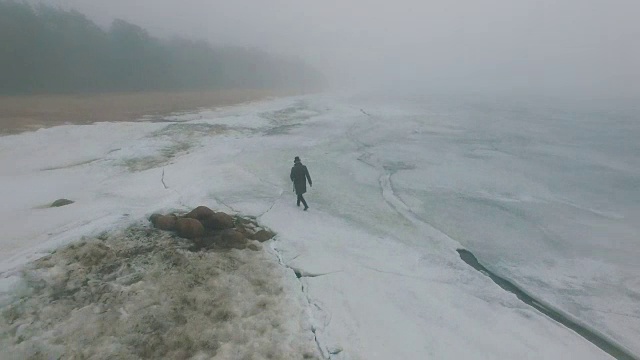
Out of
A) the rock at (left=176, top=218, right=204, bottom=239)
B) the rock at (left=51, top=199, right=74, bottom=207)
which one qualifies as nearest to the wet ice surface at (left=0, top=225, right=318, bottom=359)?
the rock at (left=176, top=218, right=204, bottom=239)

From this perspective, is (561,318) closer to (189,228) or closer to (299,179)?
(299,179)

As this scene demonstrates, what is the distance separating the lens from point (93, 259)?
6.77 metres

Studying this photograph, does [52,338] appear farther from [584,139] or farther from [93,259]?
[584,139]

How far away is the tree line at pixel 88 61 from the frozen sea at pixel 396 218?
3771 cm

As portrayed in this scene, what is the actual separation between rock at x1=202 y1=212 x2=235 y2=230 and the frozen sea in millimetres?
1164

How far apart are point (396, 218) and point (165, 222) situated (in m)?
5.69

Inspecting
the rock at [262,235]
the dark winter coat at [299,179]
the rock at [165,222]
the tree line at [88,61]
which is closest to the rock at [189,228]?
the rock at [165,222]

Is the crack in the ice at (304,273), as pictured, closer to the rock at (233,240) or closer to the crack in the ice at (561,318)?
the rock at (233,240)

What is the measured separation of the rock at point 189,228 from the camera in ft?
25.5

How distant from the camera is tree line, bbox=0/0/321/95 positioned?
1845 inches

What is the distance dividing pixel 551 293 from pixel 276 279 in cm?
507

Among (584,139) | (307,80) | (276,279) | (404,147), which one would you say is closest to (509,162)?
(404,147)

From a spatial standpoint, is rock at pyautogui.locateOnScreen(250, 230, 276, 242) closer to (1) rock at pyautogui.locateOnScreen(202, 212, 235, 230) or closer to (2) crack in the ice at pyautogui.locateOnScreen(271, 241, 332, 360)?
(2) crack in the ice at pyautogui.locateOnScreen(271, 241, 332, 360)

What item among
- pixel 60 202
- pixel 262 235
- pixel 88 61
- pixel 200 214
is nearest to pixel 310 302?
pixel 262 235
